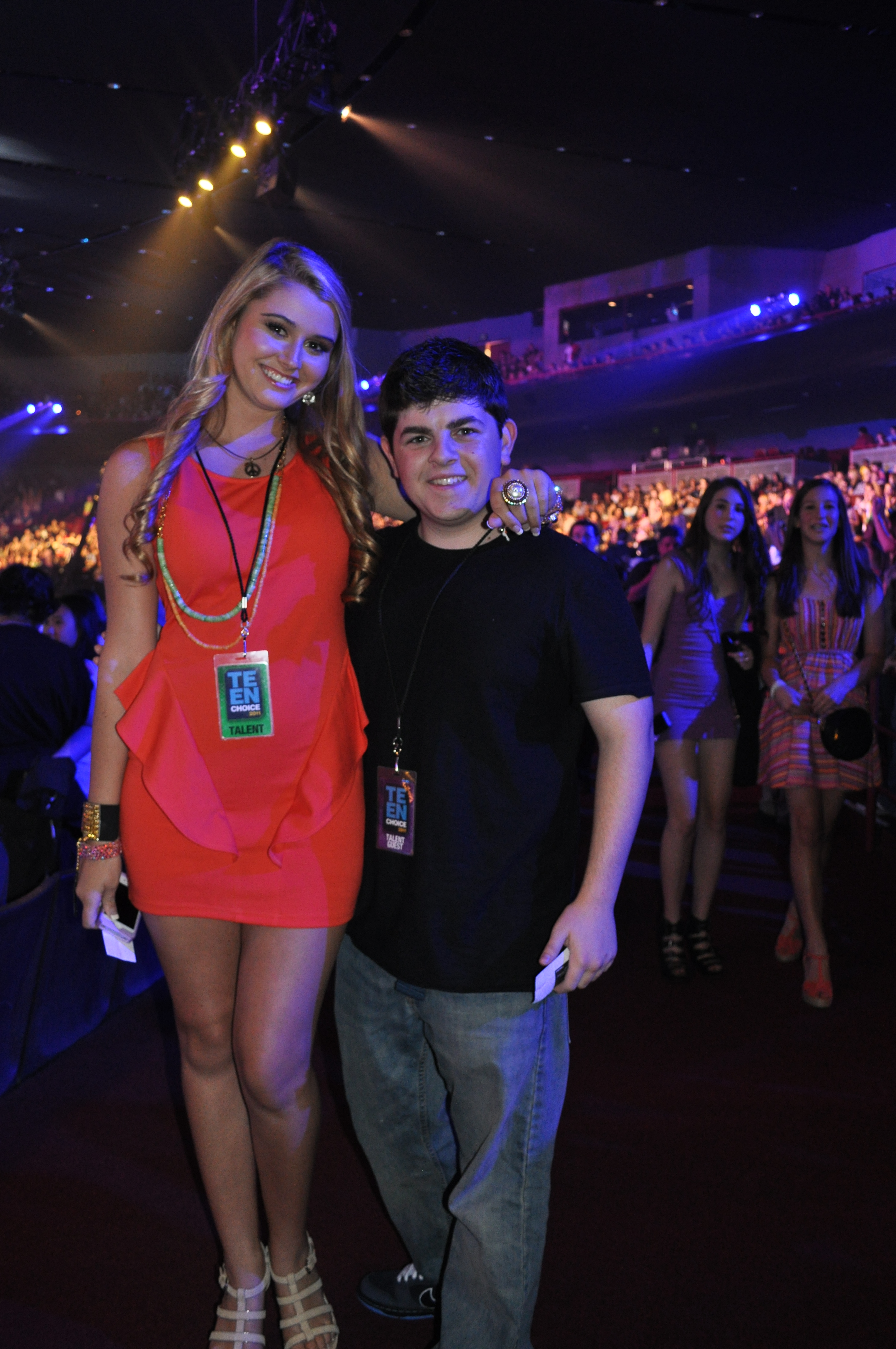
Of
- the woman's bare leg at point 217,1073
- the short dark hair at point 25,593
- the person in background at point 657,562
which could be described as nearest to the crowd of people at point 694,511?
the person in background at point 657,562

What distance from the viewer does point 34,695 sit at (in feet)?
10.9

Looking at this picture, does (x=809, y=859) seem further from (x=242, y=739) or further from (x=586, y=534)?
(x=586, y=534)

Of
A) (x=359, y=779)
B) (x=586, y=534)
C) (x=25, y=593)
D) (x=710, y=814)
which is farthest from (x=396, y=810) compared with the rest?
(x=586, y=534)

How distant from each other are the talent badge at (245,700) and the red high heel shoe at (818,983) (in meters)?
2.46

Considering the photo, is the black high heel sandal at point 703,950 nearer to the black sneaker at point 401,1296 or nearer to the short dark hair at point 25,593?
the black sneaker at point 401,1296

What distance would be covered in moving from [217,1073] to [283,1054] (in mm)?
151

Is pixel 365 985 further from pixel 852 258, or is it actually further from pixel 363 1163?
pixel 852 258

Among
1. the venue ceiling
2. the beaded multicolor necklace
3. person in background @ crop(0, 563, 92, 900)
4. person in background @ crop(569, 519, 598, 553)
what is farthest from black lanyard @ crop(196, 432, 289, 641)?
person in background @ crop(569, 519, 598, 553)

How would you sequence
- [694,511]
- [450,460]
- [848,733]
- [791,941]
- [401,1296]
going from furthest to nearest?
[694,511], [791,941], [848,733], [401,1296], [450,460]

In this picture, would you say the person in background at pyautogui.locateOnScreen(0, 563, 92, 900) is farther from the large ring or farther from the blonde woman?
the large ring

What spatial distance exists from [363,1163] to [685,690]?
6.24 ft

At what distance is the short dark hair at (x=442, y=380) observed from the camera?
4.59 feet

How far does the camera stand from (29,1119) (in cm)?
246

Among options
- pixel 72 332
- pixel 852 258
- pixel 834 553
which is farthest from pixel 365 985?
pixel 72 332
